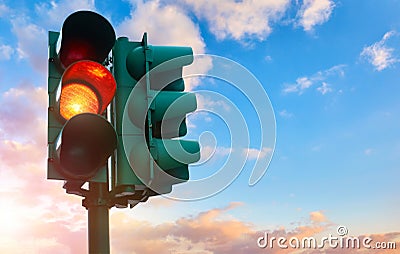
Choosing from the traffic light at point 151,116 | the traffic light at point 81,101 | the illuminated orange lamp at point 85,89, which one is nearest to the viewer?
the traffic light at point 81,101

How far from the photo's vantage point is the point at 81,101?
3002 millimetres

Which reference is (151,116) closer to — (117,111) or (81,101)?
(117,111)

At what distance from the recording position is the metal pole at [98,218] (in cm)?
337

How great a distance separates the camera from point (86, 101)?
3000 mm

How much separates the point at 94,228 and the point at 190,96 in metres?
1.05

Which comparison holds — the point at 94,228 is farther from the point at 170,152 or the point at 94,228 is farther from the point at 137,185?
the point at 170,152

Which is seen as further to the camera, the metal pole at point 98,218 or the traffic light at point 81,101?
the metal pole at point 98,218

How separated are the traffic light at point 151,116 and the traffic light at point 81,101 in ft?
0.70

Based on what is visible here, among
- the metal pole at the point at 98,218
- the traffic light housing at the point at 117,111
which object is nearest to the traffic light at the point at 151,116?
the traffic light housing at the point at 117,111

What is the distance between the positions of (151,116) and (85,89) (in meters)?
0.58

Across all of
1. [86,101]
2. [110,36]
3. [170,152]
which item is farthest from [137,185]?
[110,36]

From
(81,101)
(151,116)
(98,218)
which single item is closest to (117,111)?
(151,116)

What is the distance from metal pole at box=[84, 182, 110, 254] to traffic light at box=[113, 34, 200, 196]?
0.19m

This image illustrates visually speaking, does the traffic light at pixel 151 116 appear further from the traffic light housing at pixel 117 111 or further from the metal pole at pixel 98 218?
the metal pole at pixel 98 218
